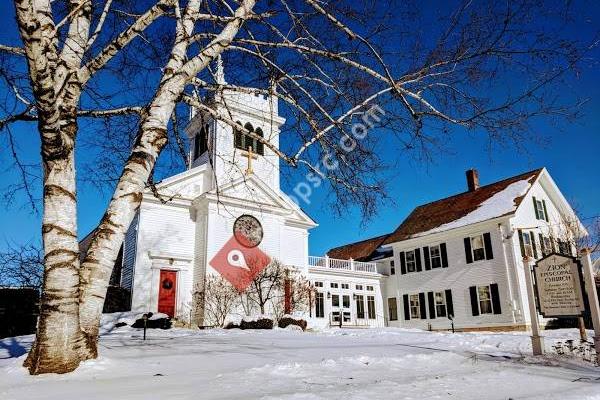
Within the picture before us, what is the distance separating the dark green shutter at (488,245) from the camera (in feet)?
76.8

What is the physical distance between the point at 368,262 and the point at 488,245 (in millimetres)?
9696

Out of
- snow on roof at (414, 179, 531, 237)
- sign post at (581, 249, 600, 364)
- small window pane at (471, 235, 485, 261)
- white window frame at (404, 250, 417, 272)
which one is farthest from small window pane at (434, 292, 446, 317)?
sign post at (581, 249, 600, 364)

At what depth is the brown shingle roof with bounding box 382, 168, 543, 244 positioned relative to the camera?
2609 cm

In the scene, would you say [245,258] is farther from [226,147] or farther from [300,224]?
[226,147]

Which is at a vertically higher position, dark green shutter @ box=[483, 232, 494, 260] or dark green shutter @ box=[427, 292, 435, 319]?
dark green shutter @ box=[483, 232, 494, 260]

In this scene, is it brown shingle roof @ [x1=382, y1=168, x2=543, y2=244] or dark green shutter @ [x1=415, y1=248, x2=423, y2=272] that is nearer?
brown shingle roof @ [x1=382, y1=168, x2=543, y2=244]

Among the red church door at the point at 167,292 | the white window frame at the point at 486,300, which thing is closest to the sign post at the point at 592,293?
the red church door at the point at 167,292

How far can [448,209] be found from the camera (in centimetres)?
2812

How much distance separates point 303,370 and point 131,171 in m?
2.71

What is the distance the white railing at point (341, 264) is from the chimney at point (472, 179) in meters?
8.23

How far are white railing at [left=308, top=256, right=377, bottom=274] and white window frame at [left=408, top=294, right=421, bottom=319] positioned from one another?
10.9ft

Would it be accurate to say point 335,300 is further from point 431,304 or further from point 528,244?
point 528,244

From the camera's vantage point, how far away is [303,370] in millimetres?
4449

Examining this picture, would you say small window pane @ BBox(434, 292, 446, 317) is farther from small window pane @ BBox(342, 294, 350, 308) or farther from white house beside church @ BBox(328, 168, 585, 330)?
small window pane @ BBox(342, 294, 350, 308)
